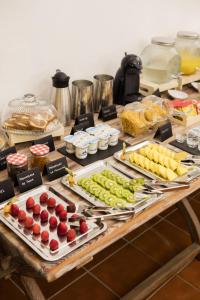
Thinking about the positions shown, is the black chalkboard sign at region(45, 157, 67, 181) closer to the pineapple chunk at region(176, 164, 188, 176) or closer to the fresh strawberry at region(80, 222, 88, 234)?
the fresh strawberry at region(80, 222, 88, 234)

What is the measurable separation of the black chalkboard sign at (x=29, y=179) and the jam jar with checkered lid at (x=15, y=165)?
0.05 metres

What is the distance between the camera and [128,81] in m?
2.00

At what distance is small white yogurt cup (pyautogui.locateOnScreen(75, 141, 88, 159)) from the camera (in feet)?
4.92

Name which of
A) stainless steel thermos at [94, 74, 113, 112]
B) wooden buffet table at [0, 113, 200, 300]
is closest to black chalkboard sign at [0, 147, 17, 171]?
wooden buffet table at [0, 113, 200, 300]

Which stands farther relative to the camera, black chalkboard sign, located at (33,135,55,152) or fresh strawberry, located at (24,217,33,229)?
black chalkboard sign, located at (33,135,55,152)

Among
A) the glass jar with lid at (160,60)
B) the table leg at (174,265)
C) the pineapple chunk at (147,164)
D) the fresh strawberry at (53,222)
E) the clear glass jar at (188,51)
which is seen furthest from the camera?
the clear glass jar at (188,51)

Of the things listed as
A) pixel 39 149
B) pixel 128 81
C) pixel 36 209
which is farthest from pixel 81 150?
pixel 128 81

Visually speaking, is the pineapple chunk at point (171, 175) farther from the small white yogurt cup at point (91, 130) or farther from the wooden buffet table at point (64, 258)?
the small white yogurt cup at point (91, 130)

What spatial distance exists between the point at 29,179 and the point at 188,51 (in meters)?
1.50

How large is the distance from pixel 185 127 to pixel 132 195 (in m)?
0.68

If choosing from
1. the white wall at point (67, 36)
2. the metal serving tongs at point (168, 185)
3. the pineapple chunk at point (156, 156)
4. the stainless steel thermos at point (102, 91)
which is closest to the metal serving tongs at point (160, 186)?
the metal serving tongs at point (168, 185)

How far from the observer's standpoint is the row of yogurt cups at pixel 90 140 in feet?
4.99

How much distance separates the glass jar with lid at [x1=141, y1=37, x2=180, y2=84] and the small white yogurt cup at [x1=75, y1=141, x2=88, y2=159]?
2.84 ft

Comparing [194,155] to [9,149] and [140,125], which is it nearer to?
[140,125]
